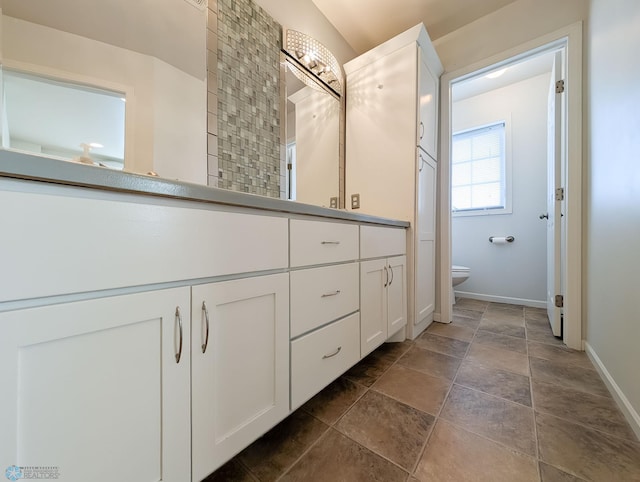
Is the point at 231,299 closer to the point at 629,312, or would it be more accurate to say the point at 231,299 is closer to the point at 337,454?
the point at 337,454

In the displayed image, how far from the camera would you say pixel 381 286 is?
141cm

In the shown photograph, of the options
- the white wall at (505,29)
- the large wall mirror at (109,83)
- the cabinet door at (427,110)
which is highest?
the white wall at (505,29)

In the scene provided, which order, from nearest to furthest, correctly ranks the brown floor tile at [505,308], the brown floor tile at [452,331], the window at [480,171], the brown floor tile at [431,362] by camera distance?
the brown floor tile at [431,362] → the brown floor tile at [452,331] → the brown floor tile at [505,308] → the window at [480,171]

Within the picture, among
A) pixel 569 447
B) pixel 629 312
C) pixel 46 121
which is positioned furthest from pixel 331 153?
pixel 569 447

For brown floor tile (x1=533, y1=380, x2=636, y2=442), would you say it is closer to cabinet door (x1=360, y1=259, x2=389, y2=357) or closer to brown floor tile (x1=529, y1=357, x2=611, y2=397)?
brown floor tile (x1=529, y1=357, x2=611, y2=397)

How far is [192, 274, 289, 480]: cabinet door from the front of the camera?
61 cm

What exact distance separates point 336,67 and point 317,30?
0.27 metres

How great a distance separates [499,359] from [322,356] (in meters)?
1.19

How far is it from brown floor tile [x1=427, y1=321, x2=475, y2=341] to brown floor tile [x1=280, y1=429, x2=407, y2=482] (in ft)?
4.16

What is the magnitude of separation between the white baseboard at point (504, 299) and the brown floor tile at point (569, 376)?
1488mm

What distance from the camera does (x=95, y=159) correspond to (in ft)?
2.80

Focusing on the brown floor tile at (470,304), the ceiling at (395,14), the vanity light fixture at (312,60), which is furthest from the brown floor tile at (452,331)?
the ceiling at (395,14)

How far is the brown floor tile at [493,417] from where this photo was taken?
2.86ft

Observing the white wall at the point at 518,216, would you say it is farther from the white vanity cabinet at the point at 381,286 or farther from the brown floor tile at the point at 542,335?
the white vanity cabinet at the point at 381,286
